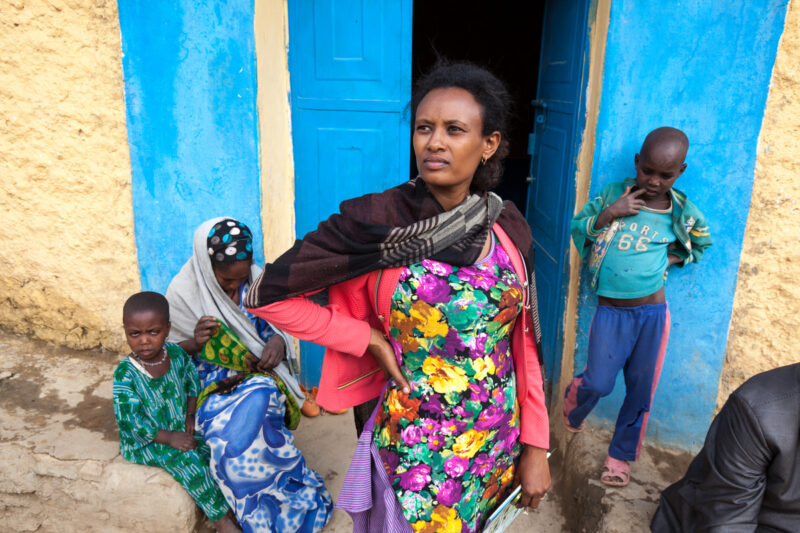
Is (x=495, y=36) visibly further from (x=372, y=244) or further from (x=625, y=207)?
(x=372, y=244)

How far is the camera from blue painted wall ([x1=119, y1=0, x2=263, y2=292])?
3137mm

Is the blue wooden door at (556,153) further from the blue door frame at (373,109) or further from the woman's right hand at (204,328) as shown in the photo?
the woman's right hand at (204,328)

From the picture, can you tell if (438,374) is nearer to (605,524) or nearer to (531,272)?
(531,272)

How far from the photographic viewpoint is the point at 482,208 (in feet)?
5.57

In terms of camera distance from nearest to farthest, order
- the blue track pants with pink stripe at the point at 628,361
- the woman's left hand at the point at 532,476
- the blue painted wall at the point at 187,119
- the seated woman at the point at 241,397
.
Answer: the woman's left hand at the point at 532,476 < the seated woman at the point at 241,397 < the blue track pants with pink stripe at the point at 628,361 < the blue painted wall at the point at 187,119

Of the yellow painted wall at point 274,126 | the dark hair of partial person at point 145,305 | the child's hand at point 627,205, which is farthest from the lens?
the yellow painted wall at point 274,126

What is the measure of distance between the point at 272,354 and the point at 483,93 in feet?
5.53

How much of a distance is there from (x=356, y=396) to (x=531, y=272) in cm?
65

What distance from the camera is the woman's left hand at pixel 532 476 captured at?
5.85ft

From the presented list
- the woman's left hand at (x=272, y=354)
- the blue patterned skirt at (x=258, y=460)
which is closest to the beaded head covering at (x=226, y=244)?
the woman's left hand at (x=272, y=354)

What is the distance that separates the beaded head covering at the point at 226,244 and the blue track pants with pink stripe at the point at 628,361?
1728 mm

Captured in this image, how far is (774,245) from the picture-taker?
2889mm

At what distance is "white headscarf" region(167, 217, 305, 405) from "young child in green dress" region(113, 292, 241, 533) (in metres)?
0.13

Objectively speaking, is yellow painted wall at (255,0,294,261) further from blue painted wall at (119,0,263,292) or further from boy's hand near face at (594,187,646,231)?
boy's hand near face at (594,187,646,231)
